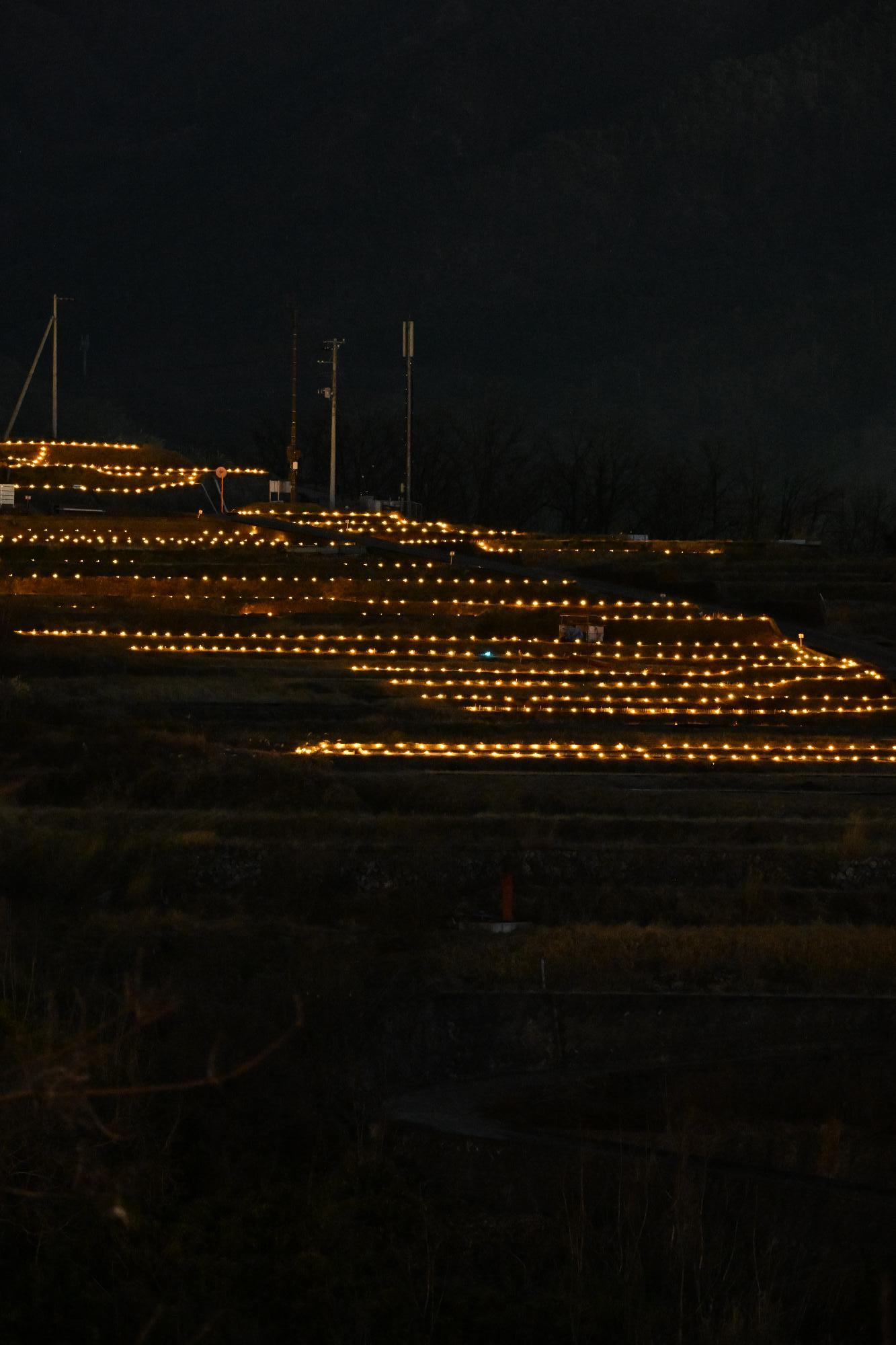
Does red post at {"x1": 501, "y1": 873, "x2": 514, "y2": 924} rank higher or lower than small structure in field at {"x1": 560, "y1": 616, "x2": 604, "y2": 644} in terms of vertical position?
lower

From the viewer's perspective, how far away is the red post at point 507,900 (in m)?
19.6

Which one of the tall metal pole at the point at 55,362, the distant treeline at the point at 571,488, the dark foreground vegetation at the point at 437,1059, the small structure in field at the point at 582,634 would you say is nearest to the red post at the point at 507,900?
the dark foreground vegetation at the point at 437,1059

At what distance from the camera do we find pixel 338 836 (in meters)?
22.7

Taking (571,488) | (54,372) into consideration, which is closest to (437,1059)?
(54,372)

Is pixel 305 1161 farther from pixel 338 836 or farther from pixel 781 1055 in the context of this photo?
pixel 338 836

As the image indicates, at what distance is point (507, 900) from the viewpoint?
774 inches

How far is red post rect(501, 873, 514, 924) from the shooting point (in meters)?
19.6

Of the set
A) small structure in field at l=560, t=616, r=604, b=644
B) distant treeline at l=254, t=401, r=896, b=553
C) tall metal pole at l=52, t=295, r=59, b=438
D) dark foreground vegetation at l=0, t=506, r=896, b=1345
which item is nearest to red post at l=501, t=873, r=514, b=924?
dark foreground vegetation at l=0, t=506, r=896, b=1345

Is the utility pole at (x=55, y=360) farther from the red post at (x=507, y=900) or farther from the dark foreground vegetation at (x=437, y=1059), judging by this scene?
the red post at (x=507, y=900)

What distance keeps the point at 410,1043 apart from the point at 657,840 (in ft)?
25.9

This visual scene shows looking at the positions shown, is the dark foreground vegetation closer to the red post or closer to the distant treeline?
the red post

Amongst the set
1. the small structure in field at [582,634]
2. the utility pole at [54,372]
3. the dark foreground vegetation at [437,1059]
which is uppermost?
the utility pole at [54,372]

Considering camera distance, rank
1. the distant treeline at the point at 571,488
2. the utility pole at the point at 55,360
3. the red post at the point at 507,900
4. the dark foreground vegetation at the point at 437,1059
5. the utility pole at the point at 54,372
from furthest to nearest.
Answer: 1. the distant treeline at the point at 571,488
2. the utility pole at the point at 54,372
3. the utility pole at the point at 55,360
4. the red post at the point at 507,900
5. the dark foreground vegetation at the point at 437,1059

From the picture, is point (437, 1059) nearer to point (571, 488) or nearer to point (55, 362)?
point (55, 362)
